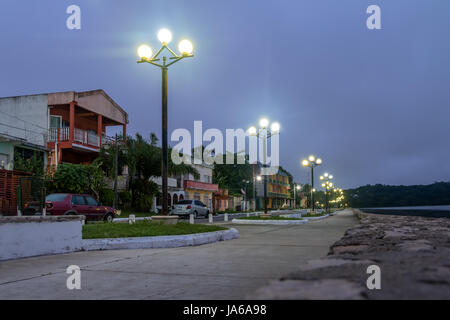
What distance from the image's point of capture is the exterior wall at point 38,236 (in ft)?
22.8

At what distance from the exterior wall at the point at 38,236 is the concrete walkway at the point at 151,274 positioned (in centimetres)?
A: 30

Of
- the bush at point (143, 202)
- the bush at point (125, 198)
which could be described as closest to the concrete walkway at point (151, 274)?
the bush at point (143, 202)

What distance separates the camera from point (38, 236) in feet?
24.7

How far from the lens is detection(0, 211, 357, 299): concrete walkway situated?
4.13 meters

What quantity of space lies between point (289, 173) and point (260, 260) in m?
107

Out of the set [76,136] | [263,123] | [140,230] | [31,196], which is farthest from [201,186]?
[140,230]

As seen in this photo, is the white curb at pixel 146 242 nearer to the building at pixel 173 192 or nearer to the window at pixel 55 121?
the window at pixel 55 121

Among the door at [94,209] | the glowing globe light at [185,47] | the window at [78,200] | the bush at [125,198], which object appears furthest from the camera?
the bush at [125,198]

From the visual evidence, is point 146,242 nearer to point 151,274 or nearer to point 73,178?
point 151,274

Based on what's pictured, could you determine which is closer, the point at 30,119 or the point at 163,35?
the point at 163,35

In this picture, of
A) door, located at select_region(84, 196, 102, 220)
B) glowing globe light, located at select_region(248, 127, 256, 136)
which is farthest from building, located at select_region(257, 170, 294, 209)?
door, located at select_region(84, 196, 102, 220)

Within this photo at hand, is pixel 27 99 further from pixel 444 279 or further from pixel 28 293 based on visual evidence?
pixel 444 279

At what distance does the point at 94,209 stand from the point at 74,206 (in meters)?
1.52

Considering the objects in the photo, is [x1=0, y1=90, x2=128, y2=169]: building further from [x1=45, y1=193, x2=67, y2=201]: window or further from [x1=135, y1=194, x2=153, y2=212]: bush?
[x1=45, y1=193, x2=67, y2=201]: window
